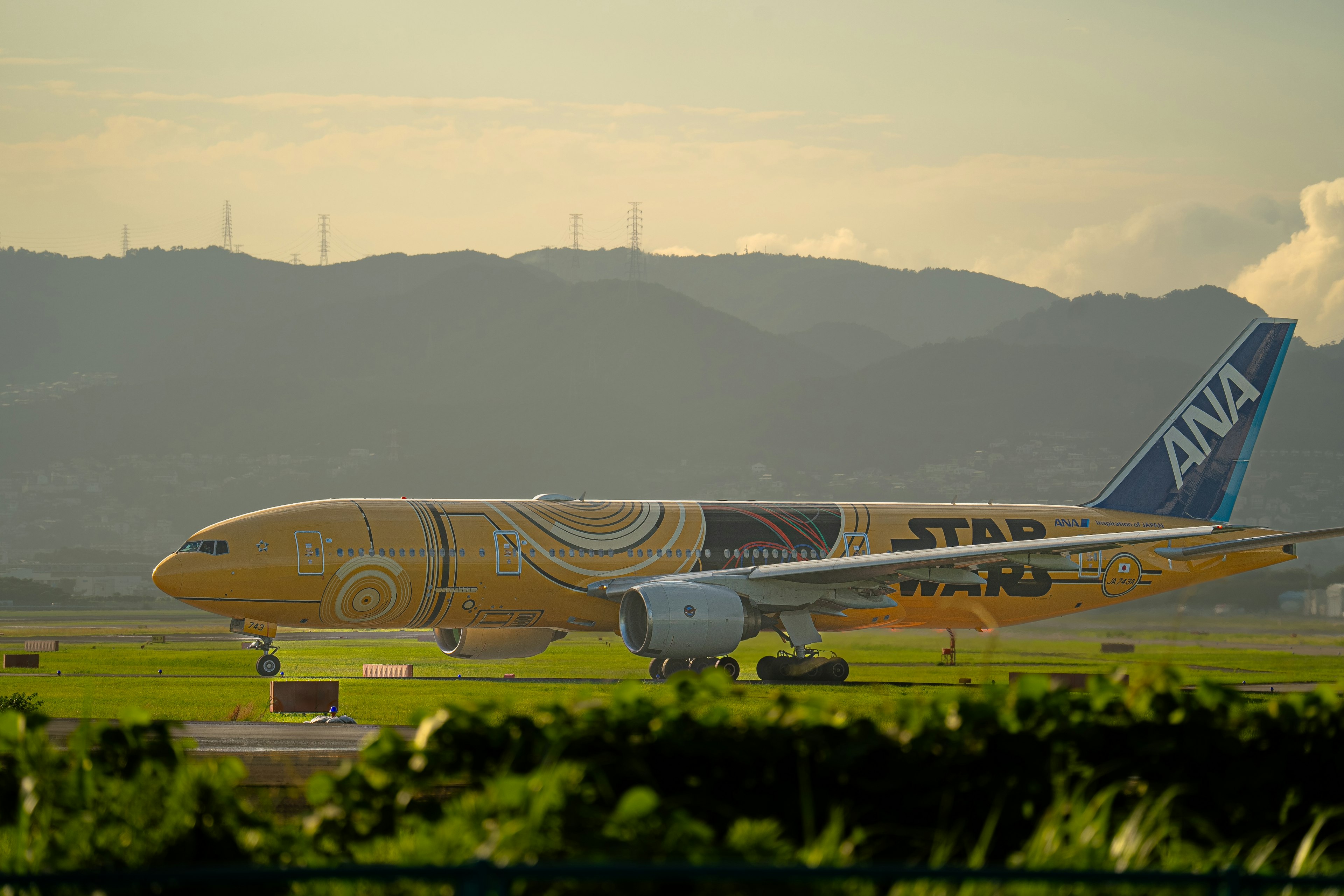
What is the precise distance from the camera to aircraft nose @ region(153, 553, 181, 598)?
31.6 meters

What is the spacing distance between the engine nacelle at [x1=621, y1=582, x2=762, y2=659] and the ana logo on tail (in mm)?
18164

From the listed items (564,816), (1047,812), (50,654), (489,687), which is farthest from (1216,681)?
(50,654)

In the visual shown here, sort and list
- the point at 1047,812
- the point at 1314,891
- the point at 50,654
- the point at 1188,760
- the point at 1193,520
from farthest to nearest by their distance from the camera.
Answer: the point at 50,654 → the point at 1193,520 → the point at 1188,760 → the point at 1047,812 → the point at 1314,891

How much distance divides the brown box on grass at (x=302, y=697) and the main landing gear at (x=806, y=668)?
11.3m

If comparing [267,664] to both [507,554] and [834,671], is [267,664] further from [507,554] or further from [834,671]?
[834,671]

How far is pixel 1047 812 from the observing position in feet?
23.3

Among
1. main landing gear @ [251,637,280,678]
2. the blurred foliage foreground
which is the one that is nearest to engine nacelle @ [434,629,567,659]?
main landing gear @ [251,637,280,678]

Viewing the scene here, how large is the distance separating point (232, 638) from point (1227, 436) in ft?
202

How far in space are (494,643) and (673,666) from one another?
5.46 m

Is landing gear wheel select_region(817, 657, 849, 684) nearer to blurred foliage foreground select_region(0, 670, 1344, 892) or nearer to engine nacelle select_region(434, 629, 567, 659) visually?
engine nacelle select_region(434, 629, 567, 659)

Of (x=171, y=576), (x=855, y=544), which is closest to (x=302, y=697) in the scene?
(x=171, y=576)

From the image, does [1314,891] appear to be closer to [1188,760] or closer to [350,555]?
[1188,760]

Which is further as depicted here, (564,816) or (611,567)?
(611,567)

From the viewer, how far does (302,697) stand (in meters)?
25.5
